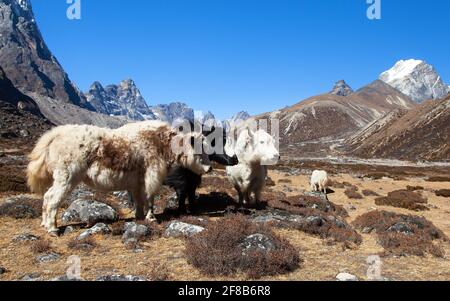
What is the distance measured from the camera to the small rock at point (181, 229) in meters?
9.54

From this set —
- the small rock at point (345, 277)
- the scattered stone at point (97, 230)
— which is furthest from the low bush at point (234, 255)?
the scattered stone at point (97, 230)

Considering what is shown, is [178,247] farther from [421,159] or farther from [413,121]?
[413,121]

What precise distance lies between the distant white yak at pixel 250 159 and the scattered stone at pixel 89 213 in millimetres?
3923

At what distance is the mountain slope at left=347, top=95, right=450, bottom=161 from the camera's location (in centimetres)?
9311

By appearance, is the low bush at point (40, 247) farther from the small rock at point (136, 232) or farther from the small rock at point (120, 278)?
the small rock at point (120, 278)

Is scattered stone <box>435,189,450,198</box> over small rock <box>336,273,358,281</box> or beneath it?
beneath

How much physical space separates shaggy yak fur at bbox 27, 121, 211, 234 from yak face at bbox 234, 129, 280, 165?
6.60 ft

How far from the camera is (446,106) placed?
4419 inches

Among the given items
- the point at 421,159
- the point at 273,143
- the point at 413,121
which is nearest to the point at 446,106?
the point at 413,121

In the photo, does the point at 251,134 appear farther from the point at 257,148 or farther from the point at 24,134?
the point at 24,134

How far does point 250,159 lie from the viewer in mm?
12477

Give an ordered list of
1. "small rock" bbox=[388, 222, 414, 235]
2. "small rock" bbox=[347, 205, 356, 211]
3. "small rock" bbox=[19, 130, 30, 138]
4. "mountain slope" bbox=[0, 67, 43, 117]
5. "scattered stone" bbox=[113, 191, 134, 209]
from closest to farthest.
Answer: "small rock" bbox=[388, 222, 414, 235], "scattered stone" bbox=[113, 191, 134, 209], "small rock" bbox=[347, 205, 356, 211], "small rock" bbox=[19, 130, 30, 138], "mountain slope" bbox=[0, 67, 43, 117]

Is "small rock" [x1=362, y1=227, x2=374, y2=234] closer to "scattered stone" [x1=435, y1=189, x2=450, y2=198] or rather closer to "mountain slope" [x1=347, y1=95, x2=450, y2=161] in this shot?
"scattered stone" [x1=435, y1=189, x2=450, y2=198]

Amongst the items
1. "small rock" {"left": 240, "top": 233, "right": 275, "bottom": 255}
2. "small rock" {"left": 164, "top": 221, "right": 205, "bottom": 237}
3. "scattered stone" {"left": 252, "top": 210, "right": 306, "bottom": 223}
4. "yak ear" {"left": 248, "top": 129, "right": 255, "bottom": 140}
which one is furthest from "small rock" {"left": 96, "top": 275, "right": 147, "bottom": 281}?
"yak ear" {"left": 248, "top": 129, "right": 255, "bottom": 140}
